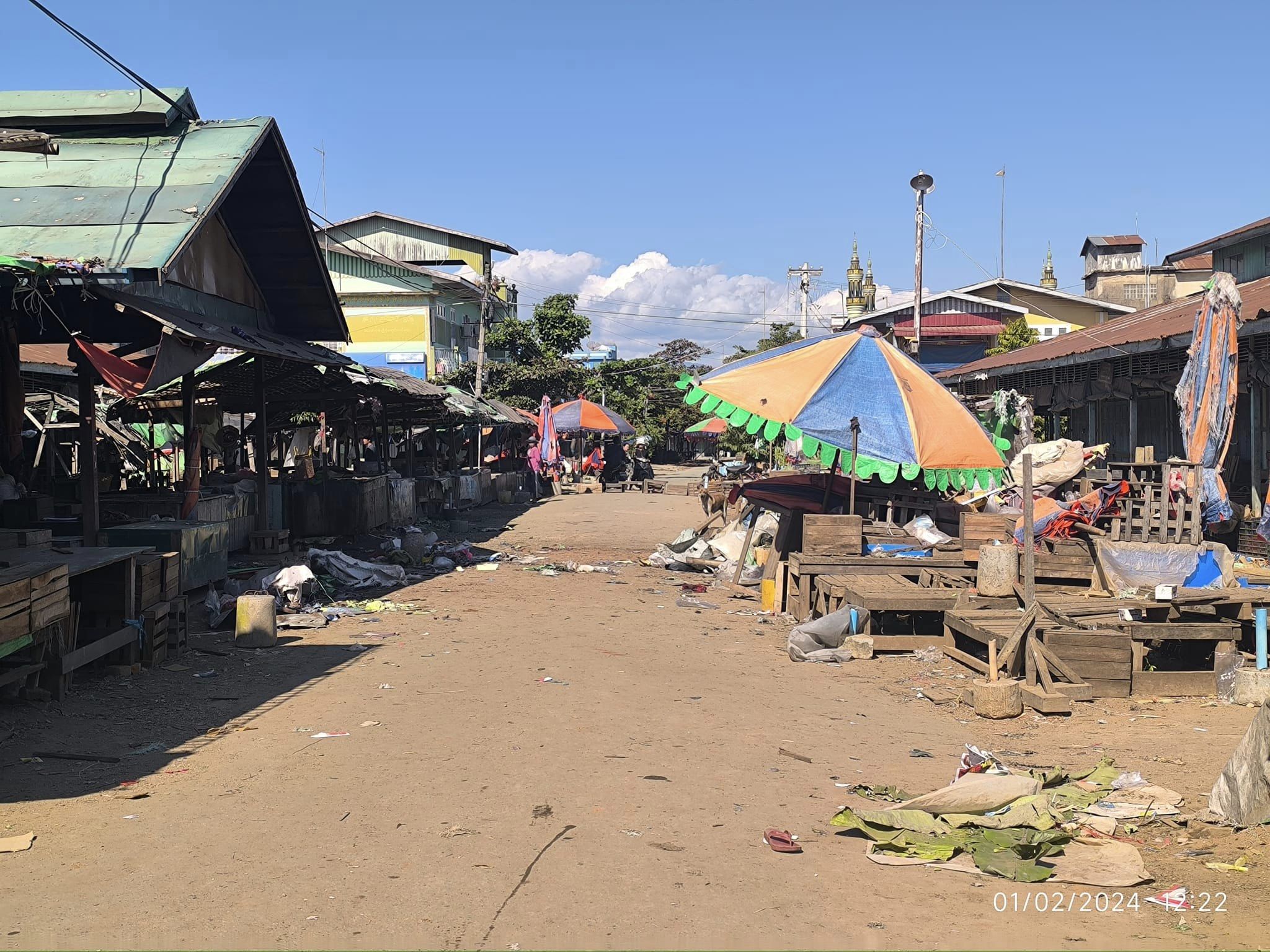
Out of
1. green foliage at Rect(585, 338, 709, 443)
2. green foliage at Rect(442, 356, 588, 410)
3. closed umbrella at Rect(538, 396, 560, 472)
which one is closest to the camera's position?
closed umbrella at Rect(538, 396, 560, 472)

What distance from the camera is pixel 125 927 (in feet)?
14.0

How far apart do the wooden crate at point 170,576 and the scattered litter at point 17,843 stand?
461 cm

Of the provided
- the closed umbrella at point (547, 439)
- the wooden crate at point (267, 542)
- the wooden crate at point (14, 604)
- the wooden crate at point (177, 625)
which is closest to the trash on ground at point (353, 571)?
the wooden crate at point (267, 542)

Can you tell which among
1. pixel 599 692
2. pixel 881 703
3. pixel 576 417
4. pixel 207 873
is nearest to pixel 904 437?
pixel 881 703

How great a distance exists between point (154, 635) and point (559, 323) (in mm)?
38010

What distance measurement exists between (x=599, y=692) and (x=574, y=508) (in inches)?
845

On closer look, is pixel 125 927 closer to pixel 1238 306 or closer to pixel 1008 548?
pixel 1008 548

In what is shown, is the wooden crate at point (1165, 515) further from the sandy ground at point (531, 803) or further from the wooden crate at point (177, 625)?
the wooden crate at point (177, 625)

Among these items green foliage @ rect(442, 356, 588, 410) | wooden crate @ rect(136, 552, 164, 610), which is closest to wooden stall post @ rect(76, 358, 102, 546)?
wooden crate @ rect(136, 552, 164, 610)

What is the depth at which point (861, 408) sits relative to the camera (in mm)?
12734

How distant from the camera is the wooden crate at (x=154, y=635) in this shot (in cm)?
917

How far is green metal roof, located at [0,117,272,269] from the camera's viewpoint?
9812 mm

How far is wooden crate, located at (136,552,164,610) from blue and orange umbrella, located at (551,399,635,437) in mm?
27309

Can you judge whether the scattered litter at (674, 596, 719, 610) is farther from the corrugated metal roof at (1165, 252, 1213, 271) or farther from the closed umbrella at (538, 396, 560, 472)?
the corrugated metal roof at (1165, 252, 1213, 271)
